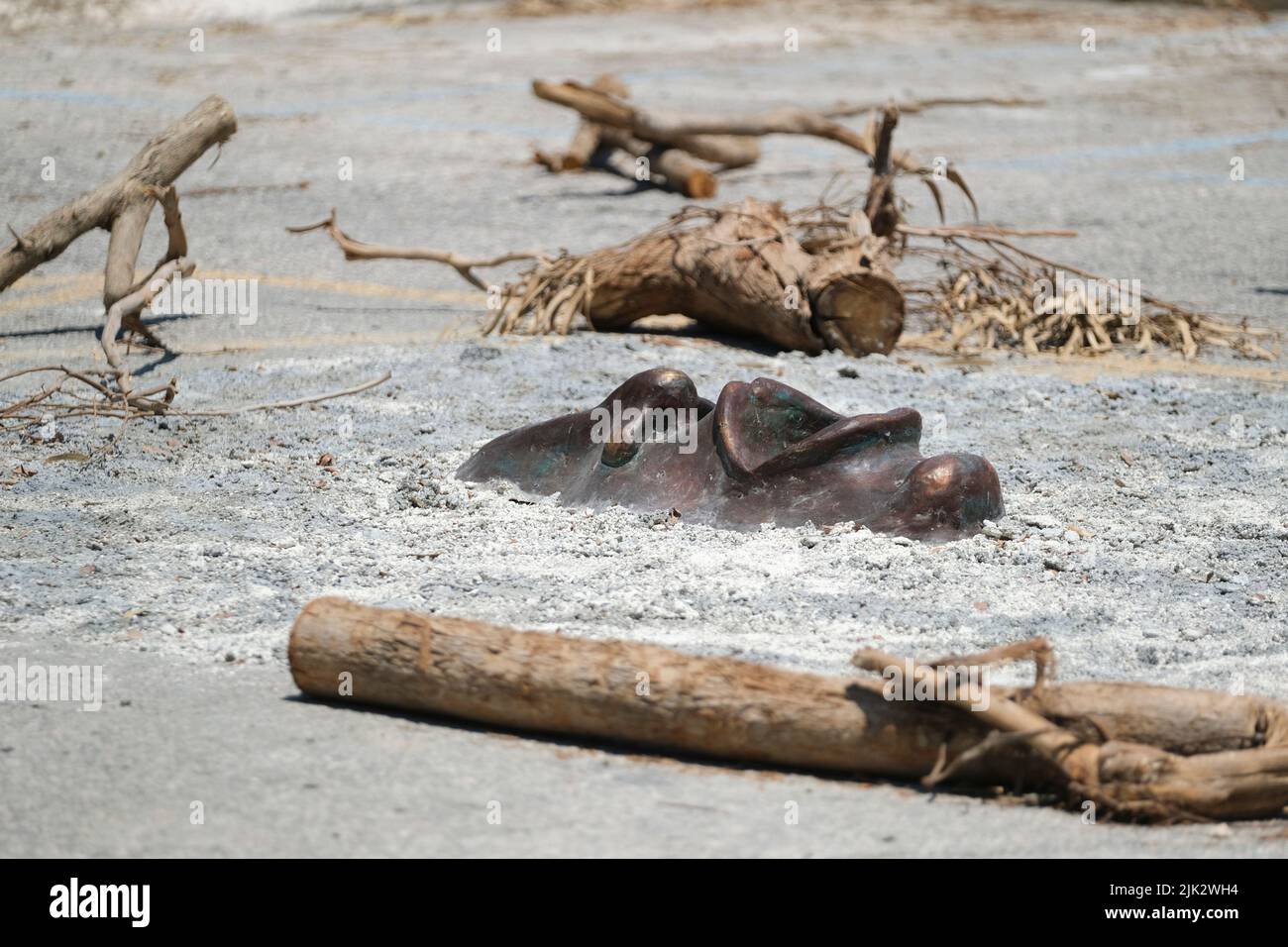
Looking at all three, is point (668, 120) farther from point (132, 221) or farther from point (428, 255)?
point (132, 221)

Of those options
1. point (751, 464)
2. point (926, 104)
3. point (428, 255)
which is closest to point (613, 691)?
point (751, 464)

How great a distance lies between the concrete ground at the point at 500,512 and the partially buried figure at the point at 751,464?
135 millimetres

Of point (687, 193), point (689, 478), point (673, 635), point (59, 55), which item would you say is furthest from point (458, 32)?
point (673, 635)

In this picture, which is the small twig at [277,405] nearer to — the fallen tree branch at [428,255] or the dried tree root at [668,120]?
the fallen tree branch at [428,255]

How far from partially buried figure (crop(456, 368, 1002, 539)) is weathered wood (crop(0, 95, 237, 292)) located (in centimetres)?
296

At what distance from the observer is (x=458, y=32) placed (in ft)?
51.9

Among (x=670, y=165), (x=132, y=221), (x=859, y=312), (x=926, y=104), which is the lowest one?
(x=859, y=312)

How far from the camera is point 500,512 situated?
16.1 feet

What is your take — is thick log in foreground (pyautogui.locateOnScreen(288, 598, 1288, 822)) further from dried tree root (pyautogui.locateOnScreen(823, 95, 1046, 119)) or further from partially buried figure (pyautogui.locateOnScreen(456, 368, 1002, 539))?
dried tree root (pyautogui.locateOnScreen(823, 95, 1046, 119))

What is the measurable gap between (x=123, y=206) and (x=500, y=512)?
11.3 ft

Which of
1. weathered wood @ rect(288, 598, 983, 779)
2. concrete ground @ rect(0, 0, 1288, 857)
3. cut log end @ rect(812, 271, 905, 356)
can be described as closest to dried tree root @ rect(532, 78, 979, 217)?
concrete ground @ rect(0, 0, 1288, 857)

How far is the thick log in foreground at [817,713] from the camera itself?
298cm

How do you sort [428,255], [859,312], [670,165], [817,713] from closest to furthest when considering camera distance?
[817,713], [859,312], [428,255], [670,165]

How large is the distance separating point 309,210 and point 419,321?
241cm
